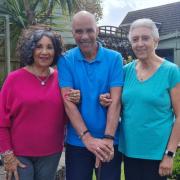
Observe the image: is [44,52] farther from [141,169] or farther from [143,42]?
[141,169]

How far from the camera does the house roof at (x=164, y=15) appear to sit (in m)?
23.5

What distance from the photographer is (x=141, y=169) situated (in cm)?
358

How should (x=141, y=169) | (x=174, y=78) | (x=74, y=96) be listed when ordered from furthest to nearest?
(x=141, y=169)
(x=74, y=96)
(x=174, y=78)

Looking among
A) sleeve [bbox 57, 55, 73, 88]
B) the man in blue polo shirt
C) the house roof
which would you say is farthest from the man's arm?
the house roof

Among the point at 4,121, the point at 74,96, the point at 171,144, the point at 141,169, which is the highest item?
the point at 74,96

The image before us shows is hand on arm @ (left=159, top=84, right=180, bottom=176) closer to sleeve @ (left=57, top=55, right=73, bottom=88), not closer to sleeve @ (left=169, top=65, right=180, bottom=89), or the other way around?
sleeve @ (left=169, top=65, right=180, bottom=89)

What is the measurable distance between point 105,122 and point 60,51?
74 centimetres

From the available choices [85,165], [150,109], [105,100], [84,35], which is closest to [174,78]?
[150,109]

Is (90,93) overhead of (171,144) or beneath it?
overhead

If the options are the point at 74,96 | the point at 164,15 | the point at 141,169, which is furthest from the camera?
the point at 164,15

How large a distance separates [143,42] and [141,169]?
111cm

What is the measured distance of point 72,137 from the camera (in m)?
3.64

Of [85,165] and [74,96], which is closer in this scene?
[74,96]

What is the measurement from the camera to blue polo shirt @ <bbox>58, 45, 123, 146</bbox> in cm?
351
